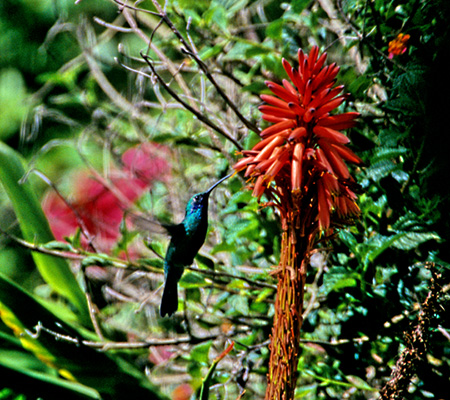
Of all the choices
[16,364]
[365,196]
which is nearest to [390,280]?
[365,196]

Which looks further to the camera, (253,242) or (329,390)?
(253,242)

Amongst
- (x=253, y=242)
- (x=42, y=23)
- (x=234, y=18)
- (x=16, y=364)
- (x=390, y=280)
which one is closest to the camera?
(x=390, y=280)

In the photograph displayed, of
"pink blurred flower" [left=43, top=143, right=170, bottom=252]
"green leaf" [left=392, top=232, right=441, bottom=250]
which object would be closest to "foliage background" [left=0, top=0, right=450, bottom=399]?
"green leaf" [left=392, top=232, right=441, bottom=250]

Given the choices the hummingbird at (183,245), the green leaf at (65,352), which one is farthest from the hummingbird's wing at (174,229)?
the green leaf at (65,352)

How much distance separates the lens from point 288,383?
1.86ft

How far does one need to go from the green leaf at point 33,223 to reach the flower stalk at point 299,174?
624mm

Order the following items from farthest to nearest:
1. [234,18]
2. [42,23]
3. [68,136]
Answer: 1. [42,23]
2. [68,136]
3. [234,18]

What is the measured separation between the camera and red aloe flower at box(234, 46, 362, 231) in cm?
58

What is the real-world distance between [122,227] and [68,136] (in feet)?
5.14

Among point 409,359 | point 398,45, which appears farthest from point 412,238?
point 398,45

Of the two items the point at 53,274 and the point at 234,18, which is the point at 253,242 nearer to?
the point at 53,274

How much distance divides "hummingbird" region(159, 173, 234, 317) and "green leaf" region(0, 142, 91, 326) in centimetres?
29

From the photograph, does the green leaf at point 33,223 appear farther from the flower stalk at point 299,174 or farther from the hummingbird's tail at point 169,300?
the flower stalk at point 299,174

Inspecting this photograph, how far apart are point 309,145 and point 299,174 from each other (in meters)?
0.06
